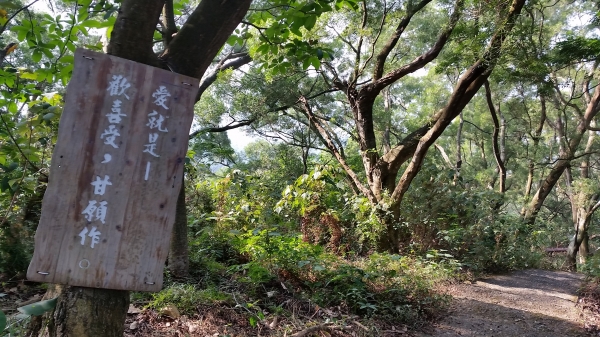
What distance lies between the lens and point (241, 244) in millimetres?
4801

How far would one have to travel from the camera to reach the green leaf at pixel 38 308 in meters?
1.53

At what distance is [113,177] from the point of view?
1777 mm

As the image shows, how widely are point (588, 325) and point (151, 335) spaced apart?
175 inches

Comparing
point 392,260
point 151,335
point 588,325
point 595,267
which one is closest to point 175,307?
point 151,335

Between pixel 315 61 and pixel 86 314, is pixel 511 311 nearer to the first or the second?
pixel 315 61

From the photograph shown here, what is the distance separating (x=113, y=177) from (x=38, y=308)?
0.59 meters

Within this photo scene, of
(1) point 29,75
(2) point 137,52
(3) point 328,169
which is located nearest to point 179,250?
(1) point 29,75

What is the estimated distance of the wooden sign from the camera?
1683 millimetres

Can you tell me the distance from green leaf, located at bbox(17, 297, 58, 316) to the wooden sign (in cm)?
9

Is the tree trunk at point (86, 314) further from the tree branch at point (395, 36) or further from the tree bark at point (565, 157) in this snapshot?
the tree bark at point (565, 157)

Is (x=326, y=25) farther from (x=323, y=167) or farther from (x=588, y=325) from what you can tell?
(x=588, y=325)

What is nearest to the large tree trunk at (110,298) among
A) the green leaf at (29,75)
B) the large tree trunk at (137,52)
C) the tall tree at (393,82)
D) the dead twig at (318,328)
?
the large tree trunk at (137,52)

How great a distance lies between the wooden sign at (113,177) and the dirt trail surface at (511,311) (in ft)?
9.64

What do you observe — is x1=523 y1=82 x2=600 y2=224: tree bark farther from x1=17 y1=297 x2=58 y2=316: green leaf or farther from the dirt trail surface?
x1=17 y1=297 x2=58 y2=316: green leaf
